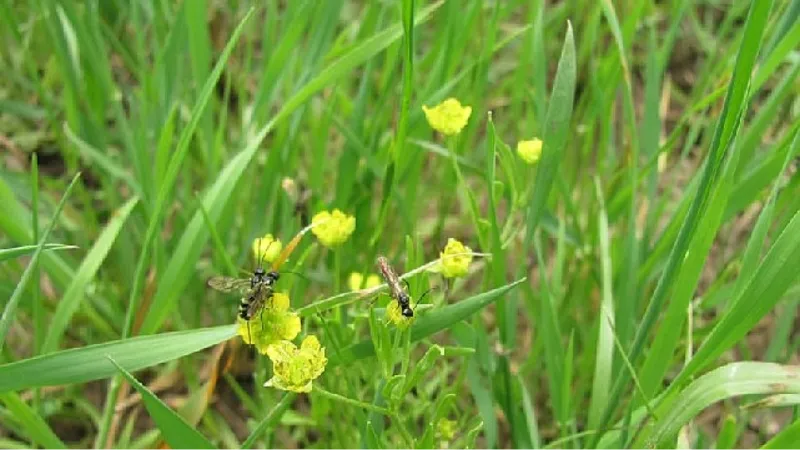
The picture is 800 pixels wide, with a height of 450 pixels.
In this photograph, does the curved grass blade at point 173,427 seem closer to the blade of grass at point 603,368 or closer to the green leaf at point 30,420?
the green leaf at point 30,420

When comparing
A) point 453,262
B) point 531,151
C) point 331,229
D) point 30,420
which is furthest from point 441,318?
point 30,420

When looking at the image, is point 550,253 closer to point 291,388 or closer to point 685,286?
point 685,286

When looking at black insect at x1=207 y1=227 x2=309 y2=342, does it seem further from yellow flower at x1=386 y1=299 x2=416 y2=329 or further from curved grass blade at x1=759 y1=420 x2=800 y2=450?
curved grass blade at x1=759 y1=420 x2=800 y2=450

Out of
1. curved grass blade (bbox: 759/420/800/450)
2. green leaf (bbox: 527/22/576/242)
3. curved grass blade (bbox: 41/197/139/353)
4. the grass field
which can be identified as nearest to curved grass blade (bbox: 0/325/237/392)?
the grass field

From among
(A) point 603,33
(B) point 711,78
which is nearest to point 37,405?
(B) point 711,78

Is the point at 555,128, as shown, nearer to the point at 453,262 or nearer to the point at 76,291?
the point at 453,262

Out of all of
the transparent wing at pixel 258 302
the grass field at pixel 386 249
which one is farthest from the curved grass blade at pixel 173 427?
the transparent wing at pixel 258 302
